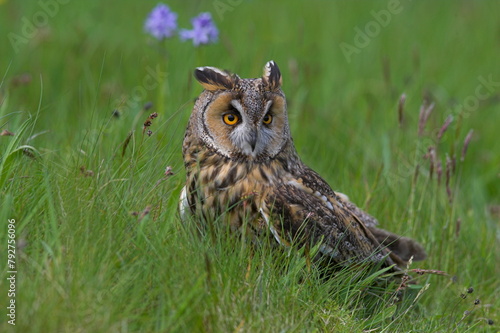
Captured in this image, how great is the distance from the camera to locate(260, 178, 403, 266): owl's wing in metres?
3.55

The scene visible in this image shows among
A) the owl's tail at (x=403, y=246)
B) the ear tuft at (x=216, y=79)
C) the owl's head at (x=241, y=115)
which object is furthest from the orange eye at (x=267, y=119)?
the owl's tail at (x=403, y=246)

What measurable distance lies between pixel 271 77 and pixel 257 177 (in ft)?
1.67

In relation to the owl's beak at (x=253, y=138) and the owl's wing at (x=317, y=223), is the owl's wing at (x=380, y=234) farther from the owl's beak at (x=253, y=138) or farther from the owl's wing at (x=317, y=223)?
the owl's beak at (x=253, y=138)

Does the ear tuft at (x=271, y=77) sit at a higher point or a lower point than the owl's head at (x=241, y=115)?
higher

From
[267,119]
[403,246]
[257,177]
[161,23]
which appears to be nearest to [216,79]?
[267,119]

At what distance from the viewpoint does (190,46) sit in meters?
6.59

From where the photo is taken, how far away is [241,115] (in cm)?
357

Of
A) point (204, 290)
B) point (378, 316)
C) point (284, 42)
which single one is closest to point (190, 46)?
point (284, 42)

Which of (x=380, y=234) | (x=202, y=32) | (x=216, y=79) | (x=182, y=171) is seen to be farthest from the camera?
(x=202, y=32)

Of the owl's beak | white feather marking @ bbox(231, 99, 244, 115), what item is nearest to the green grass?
white feather marking @ bbox(231, 99, 244, 115)

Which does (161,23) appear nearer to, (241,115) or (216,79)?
(216,79)

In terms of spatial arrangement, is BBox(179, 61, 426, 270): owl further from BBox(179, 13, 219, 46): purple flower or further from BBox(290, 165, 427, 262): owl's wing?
BBox(179, 13, 219, 46): purple flower

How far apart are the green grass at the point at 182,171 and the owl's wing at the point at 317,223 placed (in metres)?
0.14

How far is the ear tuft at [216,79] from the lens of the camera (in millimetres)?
3623
